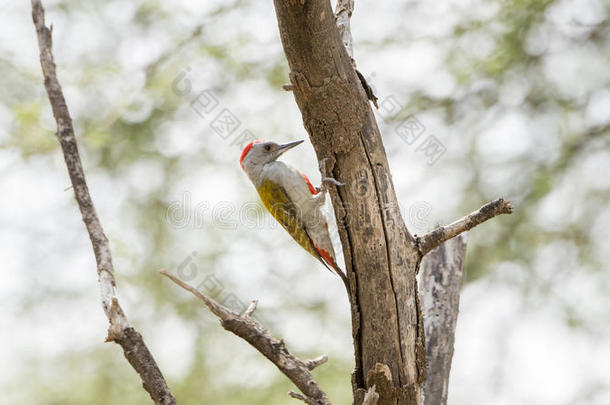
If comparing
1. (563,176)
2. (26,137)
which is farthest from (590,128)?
(26,137)

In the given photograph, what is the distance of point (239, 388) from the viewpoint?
7.07 m

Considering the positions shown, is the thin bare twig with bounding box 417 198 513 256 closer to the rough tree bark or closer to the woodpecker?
the rough tree bark

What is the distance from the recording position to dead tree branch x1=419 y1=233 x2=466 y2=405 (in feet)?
12.4

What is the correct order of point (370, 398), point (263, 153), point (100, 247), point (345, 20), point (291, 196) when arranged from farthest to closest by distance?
point (263, 153) → point (291, 196) → point (345, 20) → point (100, 247) → point (370, 398)

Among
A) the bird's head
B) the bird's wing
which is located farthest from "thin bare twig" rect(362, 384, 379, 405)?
the bird's head

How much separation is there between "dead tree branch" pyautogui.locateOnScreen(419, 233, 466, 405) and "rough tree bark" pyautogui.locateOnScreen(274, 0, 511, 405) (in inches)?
31.3

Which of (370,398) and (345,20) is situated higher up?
(345,20)

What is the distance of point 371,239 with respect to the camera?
2969mm

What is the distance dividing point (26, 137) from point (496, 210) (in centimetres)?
539

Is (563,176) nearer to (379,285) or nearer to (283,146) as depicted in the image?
(283,146)
